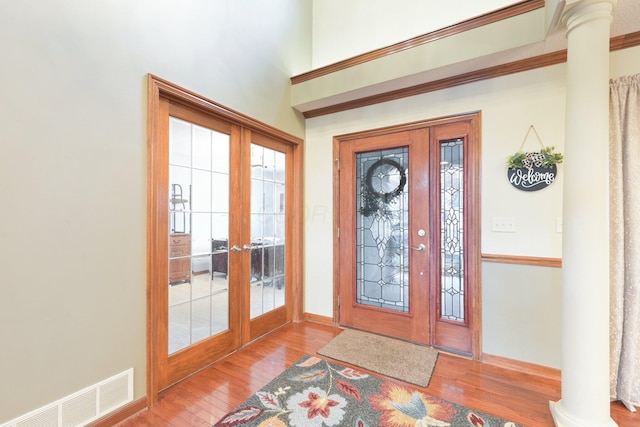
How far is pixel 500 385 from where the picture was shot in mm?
2045

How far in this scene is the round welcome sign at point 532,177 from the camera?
212 cm

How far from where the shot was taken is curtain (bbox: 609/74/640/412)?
1.79m

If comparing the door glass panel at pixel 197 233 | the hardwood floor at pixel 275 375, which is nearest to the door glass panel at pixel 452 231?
the hardwood floor at pixel 275 375

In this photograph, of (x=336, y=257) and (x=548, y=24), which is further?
(x=336, y=257)

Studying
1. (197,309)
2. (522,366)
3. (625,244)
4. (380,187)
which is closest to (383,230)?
(380,187)

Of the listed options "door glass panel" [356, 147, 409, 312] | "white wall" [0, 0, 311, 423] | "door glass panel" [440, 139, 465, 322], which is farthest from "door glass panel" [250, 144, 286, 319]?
"door glass panel" [440, 139, 465, 322]

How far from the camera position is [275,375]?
2.15m

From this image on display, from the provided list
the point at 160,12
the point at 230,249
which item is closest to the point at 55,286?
the point at 230,249

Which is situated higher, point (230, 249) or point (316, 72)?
point (316, 72)

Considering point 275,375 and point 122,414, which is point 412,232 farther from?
point 122,414

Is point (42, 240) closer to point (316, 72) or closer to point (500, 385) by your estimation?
point (316, 72)

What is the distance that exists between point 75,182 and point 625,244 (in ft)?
11.0

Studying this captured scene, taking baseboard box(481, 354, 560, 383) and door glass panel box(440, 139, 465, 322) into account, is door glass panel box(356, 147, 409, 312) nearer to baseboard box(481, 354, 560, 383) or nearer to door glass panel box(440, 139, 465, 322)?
door glass panel box(440, 139, 465, 322)

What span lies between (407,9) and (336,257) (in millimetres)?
2725
